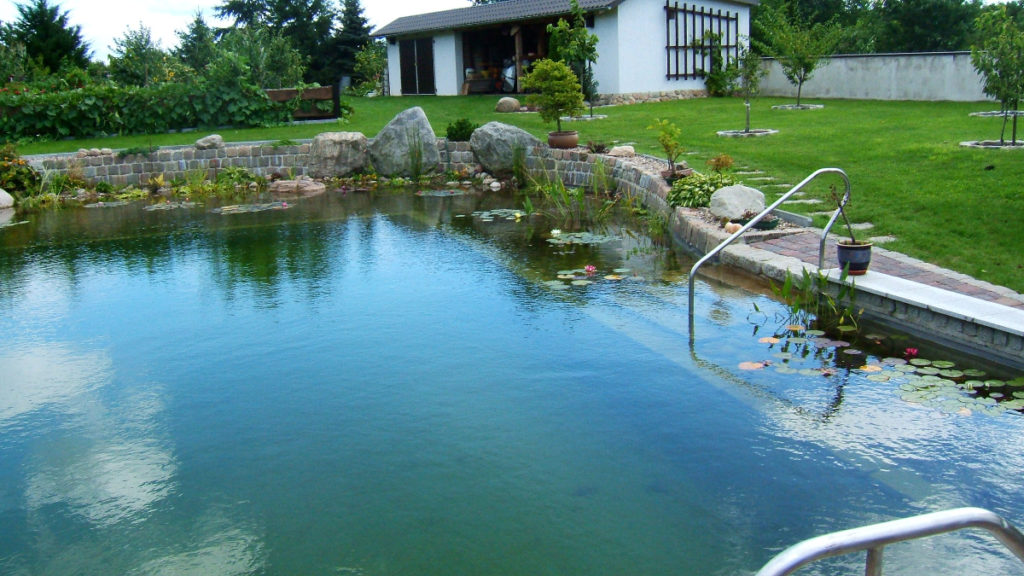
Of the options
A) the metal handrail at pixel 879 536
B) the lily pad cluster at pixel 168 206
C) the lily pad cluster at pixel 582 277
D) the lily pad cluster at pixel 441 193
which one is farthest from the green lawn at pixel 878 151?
the metal handrail at pixel 879 536

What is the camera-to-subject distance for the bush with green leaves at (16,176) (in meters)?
15.7

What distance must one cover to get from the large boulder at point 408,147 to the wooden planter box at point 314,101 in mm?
4528

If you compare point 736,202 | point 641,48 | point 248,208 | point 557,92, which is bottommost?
point 248,208

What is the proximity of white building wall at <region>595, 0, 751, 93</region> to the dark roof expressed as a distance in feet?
3.05

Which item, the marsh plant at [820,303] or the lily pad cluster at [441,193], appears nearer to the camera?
the marsh plant at [820,303]

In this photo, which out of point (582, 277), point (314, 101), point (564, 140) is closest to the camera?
point (582, 277)

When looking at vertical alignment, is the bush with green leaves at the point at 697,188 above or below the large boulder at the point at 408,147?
below

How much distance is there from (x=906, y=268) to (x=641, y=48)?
19.6 meters

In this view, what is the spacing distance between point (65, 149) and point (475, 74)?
49.2 feet

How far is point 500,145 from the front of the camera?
15.9 m

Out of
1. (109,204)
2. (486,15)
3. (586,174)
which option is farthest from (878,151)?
(486,15)

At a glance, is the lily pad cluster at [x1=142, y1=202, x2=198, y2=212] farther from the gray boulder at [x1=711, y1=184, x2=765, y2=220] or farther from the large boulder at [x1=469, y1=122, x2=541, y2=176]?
the gray boulder at [x1=711, y1=184, x2=765, y2=220]

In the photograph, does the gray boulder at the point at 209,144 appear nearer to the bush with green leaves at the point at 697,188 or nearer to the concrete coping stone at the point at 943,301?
the bush with green leaves at the point at 697,188

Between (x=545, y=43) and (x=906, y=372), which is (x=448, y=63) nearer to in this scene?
(x=545, y=43)
